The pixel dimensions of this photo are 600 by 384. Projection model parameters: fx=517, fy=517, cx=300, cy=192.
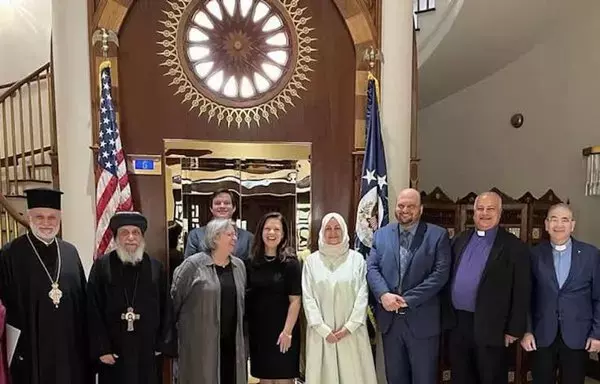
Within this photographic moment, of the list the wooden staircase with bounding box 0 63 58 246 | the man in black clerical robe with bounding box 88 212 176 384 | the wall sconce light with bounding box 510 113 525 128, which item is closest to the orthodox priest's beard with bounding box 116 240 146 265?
the man in black clerical robe with bounding box 88 212 176 384

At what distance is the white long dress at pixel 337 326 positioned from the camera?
10.6ft

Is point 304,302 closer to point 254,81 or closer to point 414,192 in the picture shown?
point 414,192

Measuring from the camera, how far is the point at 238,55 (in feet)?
12.7

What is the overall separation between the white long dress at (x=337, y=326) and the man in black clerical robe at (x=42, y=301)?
4.41 ft

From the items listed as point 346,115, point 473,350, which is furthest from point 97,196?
point 473,350

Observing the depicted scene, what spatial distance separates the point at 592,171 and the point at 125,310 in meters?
4.28

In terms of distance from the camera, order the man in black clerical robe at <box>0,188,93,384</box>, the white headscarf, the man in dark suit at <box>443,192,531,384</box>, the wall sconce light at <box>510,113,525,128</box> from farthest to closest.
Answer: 1. the wall sconce light at <box>510,113,525,128</box>
2. the white headscarf
3. the man in dark suit at <box>443,192,531,384</box>
4. the man in black clerical robe at <box>0,188,93,384</box>

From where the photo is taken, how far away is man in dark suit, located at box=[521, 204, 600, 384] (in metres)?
3.04

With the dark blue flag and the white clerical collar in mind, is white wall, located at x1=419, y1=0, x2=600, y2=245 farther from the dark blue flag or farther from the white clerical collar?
the dark blue flag

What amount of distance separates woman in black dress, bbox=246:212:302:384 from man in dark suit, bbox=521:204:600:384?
144 cm

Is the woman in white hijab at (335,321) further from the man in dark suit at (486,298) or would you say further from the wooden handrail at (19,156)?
the wooden handrail at (19,156)

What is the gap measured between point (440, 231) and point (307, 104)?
142 cm

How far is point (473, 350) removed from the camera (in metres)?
3.21

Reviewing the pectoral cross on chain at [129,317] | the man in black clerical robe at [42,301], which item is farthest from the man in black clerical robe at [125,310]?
the man in black clerical robe at [42,301]
